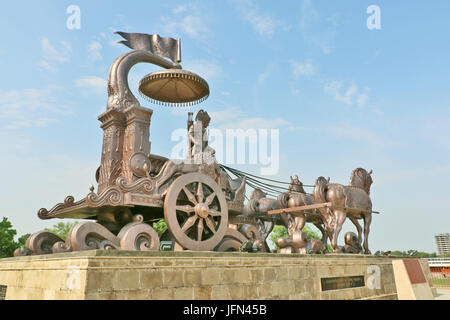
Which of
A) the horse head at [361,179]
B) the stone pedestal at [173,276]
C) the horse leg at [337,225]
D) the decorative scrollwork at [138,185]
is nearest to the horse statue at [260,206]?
the horse leg at [337,225]

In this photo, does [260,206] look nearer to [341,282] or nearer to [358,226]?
[358,226]

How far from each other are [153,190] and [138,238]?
97 cm

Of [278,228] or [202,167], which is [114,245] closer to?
[202,167]

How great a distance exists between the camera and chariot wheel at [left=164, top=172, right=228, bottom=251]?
625cm

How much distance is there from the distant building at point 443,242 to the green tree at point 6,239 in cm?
9191

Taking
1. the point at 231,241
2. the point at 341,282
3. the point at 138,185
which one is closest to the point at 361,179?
the point at 341,282

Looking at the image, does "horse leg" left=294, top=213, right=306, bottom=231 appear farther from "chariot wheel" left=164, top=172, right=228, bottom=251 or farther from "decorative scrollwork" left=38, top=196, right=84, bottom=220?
"decorative scrollwork" left=38, top=196, right=84, bottom=220

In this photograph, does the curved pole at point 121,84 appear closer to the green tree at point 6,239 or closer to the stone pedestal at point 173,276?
the stone pedestal at point 173,276

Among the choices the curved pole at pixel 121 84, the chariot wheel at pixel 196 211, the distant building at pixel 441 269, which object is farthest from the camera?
the distant building at pixel 441 269

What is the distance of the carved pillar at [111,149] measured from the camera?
7207 millimetres

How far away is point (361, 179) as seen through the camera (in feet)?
34.7
